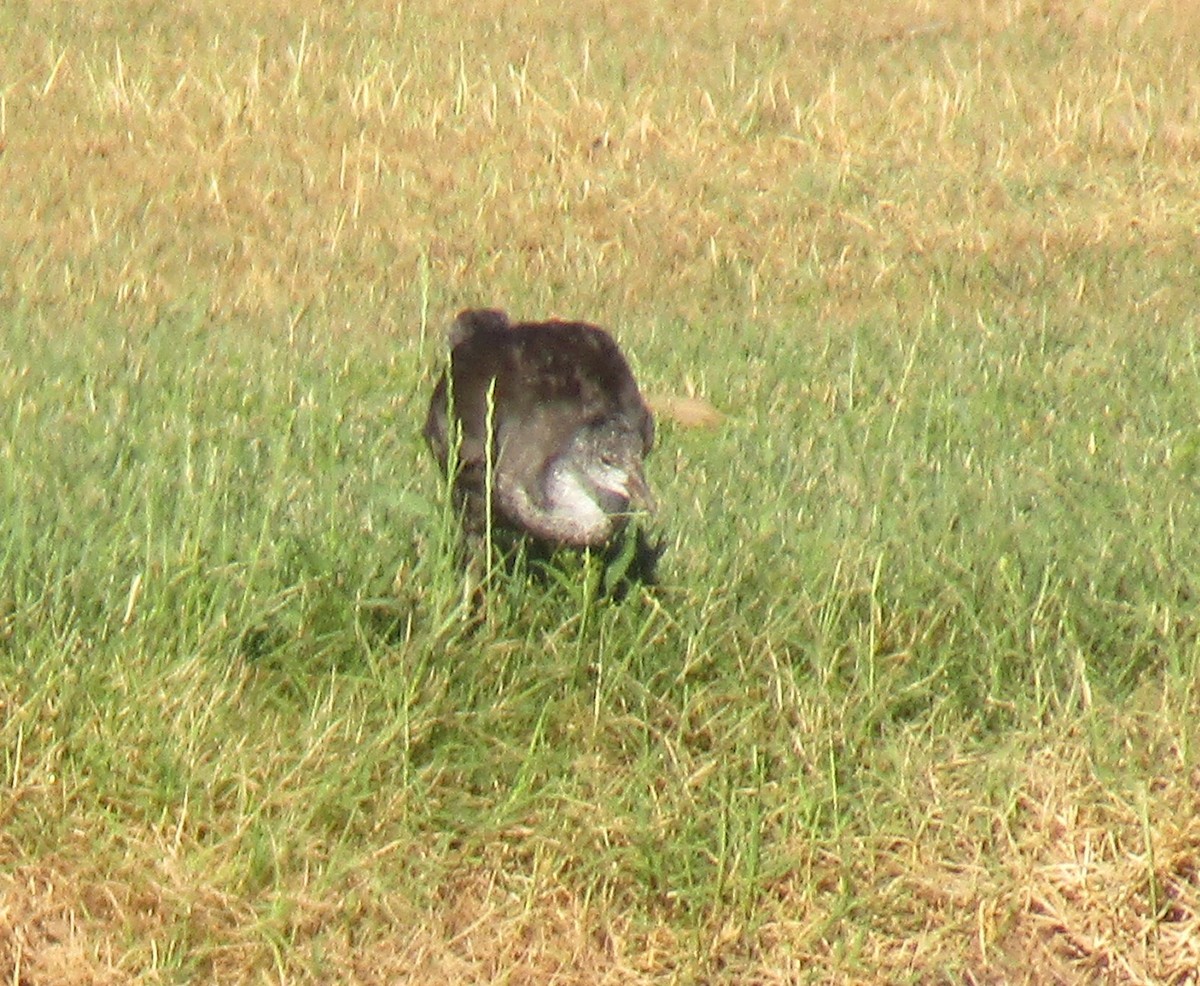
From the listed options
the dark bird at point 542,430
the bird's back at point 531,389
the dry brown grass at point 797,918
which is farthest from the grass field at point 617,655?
the bird's back at point 531,389

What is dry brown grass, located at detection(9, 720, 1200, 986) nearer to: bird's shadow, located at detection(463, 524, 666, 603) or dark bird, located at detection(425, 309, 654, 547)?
bird's shadow, located at detection(463, 524, 666, 603)

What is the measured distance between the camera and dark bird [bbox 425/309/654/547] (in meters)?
5.05

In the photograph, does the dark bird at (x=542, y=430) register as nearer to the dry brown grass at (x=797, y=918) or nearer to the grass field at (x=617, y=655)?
the grass field at (x=617, y=655)

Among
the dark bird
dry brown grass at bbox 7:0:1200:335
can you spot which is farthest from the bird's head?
dry brown grass at bbox 7:0:1200:335

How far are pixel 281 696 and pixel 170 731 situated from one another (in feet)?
1.17

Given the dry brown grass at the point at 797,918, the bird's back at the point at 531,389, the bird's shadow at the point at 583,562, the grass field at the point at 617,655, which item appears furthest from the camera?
the bird's back at the point at 531,389

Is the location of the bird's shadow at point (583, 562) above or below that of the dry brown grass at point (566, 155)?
above

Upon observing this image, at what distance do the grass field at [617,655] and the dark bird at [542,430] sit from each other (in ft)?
0.51

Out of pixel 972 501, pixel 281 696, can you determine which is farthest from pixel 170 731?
pixel 972 501

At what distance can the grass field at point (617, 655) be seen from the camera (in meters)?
4.57

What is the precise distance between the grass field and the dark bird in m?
0.16

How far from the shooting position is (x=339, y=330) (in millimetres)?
8438

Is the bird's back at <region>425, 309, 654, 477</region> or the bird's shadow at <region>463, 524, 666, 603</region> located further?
the bird's back at <region>425, 309, 654, 477</region>

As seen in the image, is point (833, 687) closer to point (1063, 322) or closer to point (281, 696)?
point (281, 696)
